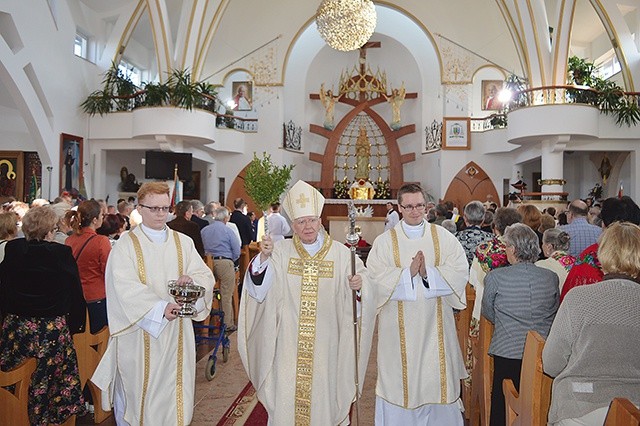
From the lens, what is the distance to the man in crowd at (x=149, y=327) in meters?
3.60

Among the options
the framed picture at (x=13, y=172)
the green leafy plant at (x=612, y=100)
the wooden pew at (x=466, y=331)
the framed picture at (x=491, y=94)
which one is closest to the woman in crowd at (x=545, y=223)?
the wooden pew at (x=466, y=331)

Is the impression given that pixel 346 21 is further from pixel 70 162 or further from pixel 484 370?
pixel 484 370

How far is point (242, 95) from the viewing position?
21.9 metres

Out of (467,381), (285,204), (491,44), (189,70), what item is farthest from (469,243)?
(491,44)

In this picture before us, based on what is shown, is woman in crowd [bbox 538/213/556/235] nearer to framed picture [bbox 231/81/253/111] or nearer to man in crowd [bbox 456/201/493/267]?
man in crowd [bbox 456/201/493/267]

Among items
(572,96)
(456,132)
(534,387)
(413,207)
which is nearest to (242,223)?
(413,207)

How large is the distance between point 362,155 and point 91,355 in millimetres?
18925

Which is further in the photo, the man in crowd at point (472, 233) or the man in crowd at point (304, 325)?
the man in crowd at point (472, 233)

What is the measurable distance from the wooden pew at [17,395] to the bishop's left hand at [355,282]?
7.69 ft

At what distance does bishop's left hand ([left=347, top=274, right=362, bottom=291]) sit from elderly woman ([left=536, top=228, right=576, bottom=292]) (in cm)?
161

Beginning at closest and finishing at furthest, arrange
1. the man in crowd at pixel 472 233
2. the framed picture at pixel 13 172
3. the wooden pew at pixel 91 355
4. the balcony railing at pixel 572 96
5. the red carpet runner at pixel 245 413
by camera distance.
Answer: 1. the wooden pew at pixel 91 355
2. the red carpet runner at pixel 245 413
3. the man in crowd at pixel 472 233
4. the balcony railing at pixel 572 96
5. the framed picture at pixel 13 172

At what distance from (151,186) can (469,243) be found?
10.9 feet

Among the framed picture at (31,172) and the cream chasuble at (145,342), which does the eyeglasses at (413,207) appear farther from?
the framed picture at (31,172)

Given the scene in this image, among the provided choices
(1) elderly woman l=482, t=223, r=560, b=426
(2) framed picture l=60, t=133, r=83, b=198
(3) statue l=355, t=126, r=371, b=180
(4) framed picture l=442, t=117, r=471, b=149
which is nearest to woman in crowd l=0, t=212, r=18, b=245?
(1) elderly woman l=482, t=223, r=560, b=426
